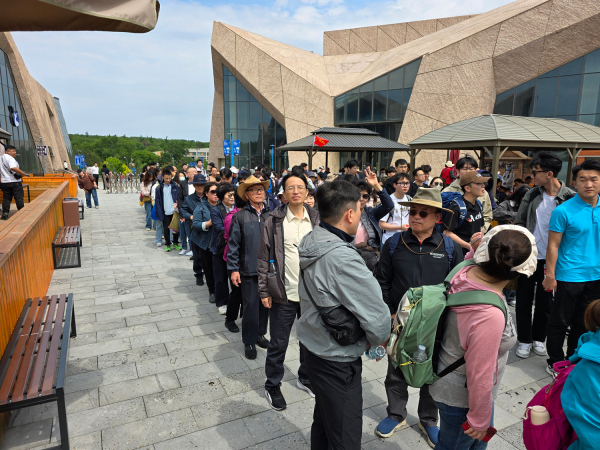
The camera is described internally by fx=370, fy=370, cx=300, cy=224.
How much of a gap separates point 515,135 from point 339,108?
60.5ft

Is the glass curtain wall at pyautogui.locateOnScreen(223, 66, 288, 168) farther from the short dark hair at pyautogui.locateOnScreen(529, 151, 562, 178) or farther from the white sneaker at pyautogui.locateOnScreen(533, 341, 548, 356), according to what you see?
the white sneaker at pyautogui.locateOnScreen(533, 341, 548, 356)

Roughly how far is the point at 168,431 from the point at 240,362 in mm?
1153

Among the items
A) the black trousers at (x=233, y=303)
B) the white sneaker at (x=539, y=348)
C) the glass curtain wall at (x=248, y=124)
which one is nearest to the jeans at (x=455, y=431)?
the white sneaker at (x=539, y=348)

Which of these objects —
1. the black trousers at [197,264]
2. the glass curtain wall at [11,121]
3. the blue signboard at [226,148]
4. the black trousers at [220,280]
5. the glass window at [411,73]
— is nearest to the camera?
the black trousers at [220,280]

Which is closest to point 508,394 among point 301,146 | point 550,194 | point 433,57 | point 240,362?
point 550,194

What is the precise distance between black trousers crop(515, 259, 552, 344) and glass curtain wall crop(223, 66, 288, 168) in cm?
2506

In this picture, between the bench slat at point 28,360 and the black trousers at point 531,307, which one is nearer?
the bench slat at point 28,360

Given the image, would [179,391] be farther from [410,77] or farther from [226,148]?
[226,148]

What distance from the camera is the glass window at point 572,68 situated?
18594mm

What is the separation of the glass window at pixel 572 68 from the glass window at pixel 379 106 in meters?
9.49

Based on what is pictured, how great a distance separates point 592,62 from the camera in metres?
18.4

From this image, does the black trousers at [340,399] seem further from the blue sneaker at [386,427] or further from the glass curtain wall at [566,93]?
the glass curtain wall at [566,93]

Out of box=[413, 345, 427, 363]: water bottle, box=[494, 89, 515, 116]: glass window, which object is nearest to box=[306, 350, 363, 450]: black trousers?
box=[413, 345, 427, 363]: water bottle

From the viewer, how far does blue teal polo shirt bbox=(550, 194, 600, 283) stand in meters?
3.38
